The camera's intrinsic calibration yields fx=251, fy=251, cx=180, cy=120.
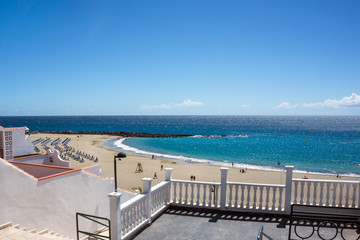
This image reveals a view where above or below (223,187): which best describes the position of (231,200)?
below

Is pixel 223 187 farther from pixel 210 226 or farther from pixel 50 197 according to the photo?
pixel 50 197

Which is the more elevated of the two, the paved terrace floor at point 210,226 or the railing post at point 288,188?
the railing post at point 288,188

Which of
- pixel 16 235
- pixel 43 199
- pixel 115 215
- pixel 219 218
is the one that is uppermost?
pixel 115 215

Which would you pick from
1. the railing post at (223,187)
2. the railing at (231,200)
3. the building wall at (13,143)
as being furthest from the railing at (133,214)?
the building wall at (13,143)

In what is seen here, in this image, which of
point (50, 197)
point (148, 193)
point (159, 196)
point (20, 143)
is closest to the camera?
point (148, 193)

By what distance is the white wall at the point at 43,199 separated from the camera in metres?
7.80

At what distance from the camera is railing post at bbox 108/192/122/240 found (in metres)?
5.53

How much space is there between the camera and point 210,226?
6.93 m

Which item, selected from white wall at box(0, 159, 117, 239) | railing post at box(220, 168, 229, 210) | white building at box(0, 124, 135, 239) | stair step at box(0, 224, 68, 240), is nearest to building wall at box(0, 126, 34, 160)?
white building at box(0, 124, 135, 239)

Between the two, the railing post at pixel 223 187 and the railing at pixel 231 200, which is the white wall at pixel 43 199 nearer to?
the railing at pixel 231 200

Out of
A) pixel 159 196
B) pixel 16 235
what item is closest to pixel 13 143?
pixel 16 235

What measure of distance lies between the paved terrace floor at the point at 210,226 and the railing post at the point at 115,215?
2.60ft

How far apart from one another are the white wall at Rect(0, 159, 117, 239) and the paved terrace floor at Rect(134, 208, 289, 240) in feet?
11.3

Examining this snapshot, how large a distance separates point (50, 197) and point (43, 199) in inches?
8.2
